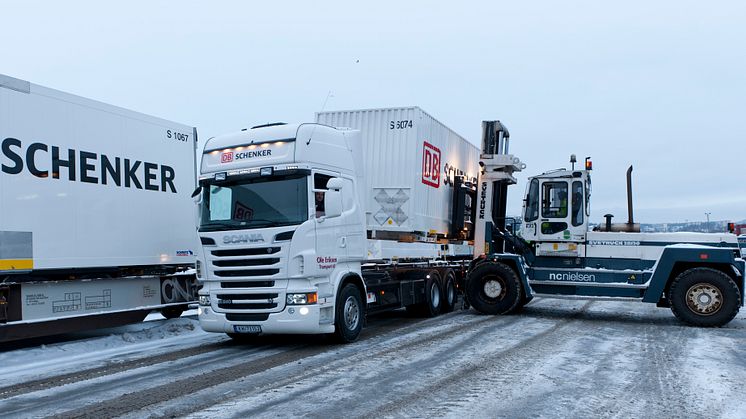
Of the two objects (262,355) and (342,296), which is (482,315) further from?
(262,355)

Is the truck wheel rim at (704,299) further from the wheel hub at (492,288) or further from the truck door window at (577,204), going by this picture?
the wheel hub at (492,288)

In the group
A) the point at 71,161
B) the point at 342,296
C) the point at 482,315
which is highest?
the point at 71,161

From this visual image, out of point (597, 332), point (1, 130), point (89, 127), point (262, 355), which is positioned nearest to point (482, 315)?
point (597, 332)

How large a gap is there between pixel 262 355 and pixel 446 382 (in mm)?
3281

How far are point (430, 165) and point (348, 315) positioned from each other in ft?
14.9

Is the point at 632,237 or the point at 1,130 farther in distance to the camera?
the point at 632,237

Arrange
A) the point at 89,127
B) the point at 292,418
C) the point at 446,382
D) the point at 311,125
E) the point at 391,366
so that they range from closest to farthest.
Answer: the point at 292,418, the point at 446,382, the point at 391,366, the point at 311,125, the point at 89,127

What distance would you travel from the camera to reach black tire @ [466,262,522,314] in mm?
14430

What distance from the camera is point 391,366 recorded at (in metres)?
8.41

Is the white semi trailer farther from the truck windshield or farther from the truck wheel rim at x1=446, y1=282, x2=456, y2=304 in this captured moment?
the truck wheel rim at x1=446, y1=282, x2=456, y2=304

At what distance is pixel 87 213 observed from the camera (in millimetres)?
10711

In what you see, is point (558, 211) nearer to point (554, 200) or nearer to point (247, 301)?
point (554, 200)

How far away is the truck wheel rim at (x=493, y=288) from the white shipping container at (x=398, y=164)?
78.8 inches

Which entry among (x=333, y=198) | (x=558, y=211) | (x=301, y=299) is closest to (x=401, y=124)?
(x=333, y=198)
